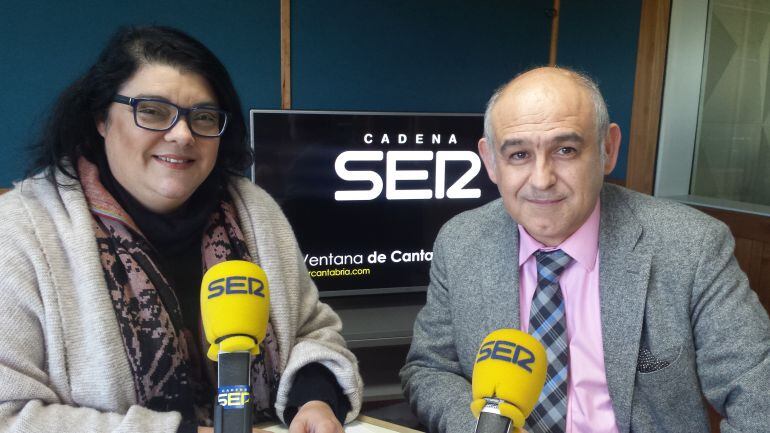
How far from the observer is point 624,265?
1.37 m

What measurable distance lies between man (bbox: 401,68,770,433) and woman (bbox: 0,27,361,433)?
367 millimetres

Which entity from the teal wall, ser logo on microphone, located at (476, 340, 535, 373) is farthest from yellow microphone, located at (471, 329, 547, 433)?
the teal wall

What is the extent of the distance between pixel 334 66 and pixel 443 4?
63cm

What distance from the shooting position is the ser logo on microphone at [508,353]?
0.79m

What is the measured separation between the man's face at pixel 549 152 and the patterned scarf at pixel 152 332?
637mm

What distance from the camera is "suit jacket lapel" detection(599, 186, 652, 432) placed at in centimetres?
132

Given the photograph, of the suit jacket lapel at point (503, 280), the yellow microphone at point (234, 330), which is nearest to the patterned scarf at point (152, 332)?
the yellow microphone at point (234, 330)

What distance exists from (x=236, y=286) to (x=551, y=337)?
0.78 m

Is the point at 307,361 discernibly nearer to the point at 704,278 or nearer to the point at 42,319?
the point at 42,319

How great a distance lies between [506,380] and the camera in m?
0.75

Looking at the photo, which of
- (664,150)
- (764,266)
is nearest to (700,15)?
(664,150)

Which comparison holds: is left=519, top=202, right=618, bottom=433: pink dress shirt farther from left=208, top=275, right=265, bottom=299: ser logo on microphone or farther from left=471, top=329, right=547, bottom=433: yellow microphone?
left=208, top=275, right=265, bottom=299: ser logo on microphone

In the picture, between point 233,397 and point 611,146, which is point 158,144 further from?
point 611,146

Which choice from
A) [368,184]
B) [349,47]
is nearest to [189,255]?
[368,184]
